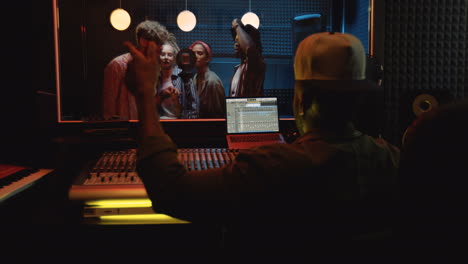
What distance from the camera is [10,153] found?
2.21 meters

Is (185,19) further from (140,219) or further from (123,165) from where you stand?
(140,219)

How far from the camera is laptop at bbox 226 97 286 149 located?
2654 mm

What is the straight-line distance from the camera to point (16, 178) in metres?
1.92

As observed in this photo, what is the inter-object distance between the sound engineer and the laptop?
5.40 feet

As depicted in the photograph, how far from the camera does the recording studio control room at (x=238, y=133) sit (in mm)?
861

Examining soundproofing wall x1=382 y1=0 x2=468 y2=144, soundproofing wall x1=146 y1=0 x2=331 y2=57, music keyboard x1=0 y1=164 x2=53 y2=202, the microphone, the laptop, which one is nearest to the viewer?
music keyboard x1=0 y1=164 x2=53 y2=202

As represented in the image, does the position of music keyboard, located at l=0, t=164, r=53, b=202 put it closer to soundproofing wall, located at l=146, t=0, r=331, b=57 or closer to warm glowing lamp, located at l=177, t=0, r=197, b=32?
warm glowing lamp, located at l=177, t=0, r=197, b=32

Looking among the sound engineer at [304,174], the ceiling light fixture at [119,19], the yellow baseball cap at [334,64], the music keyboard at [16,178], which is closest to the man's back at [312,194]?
the sound engineer at [304,174]

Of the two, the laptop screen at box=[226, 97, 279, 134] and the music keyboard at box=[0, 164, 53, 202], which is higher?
the laptop screen at box=[226, 97, 279, 134]

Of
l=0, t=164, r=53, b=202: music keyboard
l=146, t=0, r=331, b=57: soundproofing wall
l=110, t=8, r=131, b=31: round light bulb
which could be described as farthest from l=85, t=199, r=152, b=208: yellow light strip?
l=146, t=0, r=331, b=57: soundproofing wall

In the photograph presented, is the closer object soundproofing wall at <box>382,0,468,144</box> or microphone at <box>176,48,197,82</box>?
soundproofing wall at <box>382,0,468,144</box>

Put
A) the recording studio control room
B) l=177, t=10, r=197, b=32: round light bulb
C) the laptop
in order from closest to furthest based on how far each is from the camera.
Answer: the recording studio control room → the laptop → l=177, t=10, r=197, b=32: round light bulb

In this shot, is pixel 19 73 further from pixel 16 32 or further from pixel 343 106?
pixel 343 106

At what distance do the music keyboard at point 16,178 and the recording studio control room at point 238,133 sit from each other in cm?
1
